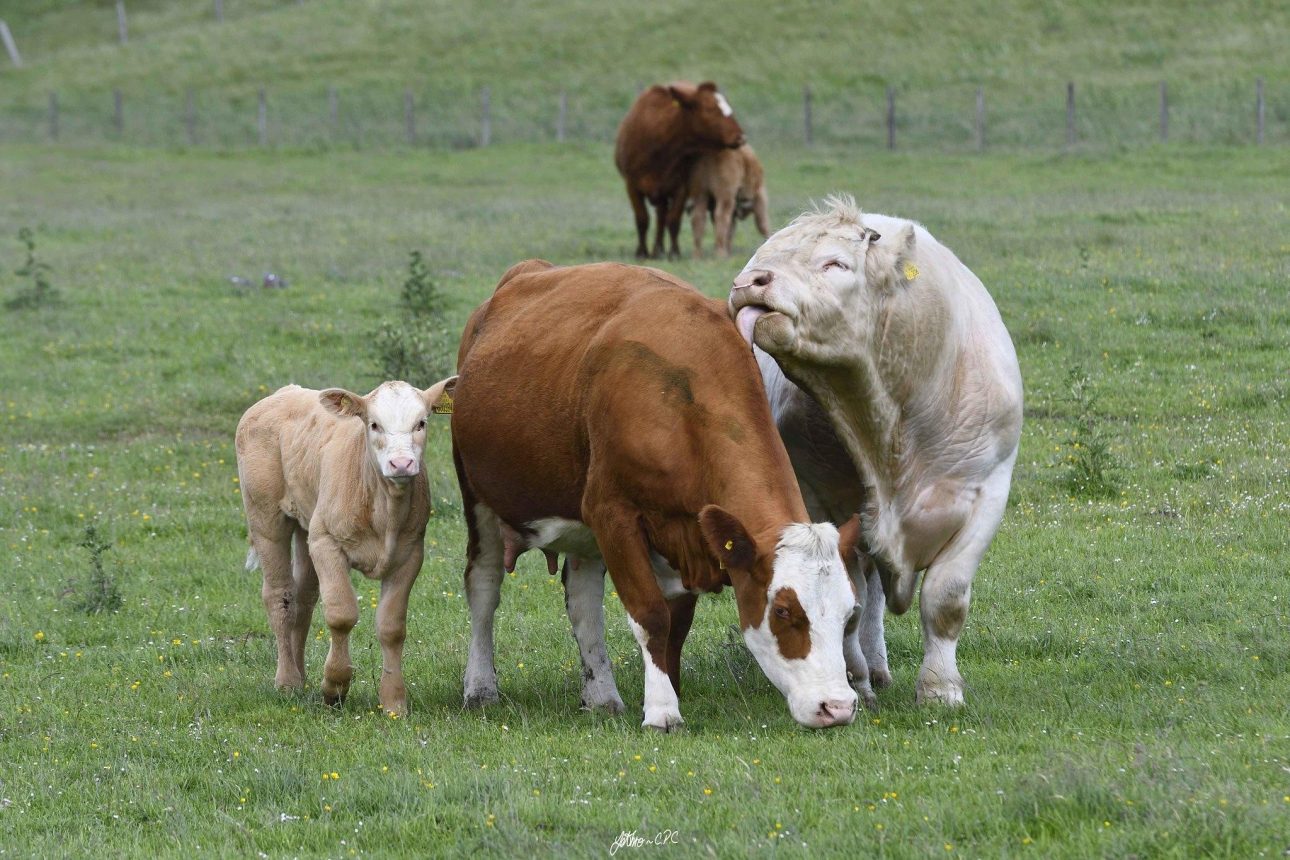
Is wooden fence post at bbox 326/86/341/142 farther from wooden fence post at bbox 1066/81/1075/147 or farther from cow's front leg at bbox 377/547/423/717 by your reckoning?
cow's front leg at bbox 377/547/423/717

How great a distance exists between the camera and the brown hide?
6.99 m

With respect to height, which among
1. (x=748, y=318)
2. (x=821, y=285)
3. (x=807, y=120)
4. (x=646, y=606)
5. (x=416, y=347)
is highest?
(x=821, y=285)

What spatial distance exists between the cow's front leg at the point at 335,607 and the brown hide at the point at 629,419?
33.2 inches

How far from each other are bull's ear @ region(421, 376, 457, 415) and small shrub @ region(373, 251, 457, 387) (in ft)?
19.9

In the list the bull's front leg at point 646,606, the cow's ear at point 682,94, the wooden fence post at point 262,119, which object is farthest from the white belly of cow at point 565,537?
the wooden fence post at point 262,119

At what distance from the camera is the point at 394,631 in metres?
8.02

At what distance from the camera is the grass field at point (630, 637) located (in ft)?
18.8

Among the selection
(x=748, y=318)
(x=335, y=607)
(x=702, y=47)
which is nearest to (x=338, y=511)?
(x=335, y=607)

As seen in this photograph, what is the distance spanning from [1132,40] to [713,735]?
43.4 meters

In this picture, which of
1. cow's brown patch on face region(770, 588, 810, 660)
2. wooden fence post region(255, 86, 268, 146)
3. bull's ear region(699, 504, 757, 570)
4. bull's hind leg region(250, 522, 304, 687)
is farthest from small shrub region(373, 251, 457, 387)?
wooden fence post region(255, 86, 268, 146)

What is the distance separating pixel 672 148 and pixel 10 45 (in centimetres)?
5007

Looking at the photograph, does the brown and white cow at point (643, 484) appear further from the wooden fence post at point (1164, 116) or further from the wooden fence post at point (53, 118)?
the wooden fence post at point (53, 118)

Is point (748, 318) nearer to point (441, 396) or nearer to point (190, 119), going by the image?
point (441, 396)

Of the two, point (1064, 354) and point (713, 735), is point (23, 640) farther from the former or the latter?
point (1064, 354)
